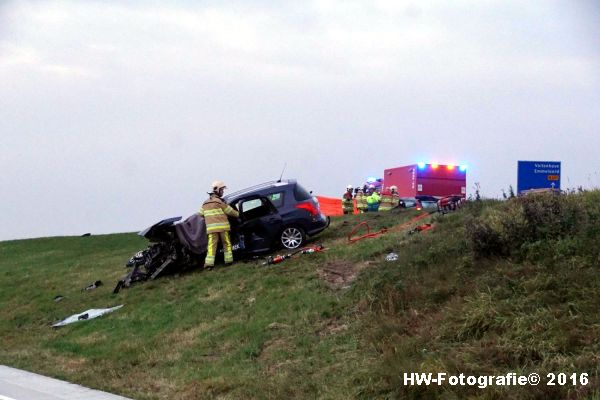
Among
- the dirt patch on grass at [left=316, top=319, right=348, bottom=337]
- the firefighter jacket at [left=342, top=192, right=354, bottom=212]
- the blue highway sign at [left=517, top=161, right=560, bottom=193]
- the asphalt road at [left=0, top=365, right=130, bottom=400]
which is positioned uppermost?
the blue highway sign at [left=517, top=161, right=560, bottom=193]

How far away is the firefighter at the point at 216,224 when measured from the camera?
13.7 metres

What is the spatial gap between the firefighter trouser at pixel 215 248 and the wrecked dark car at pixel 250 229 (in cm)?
41

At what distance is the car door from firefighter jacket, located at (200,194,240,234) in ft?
2.07

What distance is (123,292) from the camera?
47.5 feet

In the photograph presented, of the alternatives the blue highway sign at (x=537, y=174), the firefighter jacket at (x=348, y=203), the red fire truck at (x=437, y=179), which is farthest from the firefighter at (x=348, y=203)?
the blue highway sign at (x=537, y=174)

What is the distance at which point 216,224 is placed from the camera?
1370 centimetres

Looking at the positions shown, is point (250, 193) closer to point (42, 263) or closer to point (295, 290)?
point (295, 290)

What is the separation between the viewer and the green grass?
625cm

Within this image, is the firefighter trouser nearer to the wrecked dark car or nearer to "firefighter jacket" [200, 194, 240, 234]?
"firefighter jacket" [200, 194, 240, 234]

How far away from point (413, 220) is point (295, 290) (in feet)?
16.0

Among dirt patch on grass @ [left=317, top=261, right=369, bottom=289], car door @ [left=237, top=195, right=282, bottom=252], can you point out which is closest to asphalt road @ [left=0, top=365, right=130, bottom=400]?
dirt patch on grass @ [left=317, top=261, right=369, bottom=289]

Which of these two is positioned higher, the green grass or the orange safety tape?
the orange safety tape

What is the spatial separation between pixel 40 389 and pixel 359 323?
14.0 feet

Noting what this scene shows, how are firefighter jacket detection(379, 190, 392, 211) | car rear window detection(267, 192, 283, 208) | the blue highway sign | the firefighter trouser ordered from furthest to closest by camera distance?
firefighter jacket detection(379, 190, 392, 211), the blue highway sign, car rear window detection(267, 192, 283, 208), the firefighter trouser
